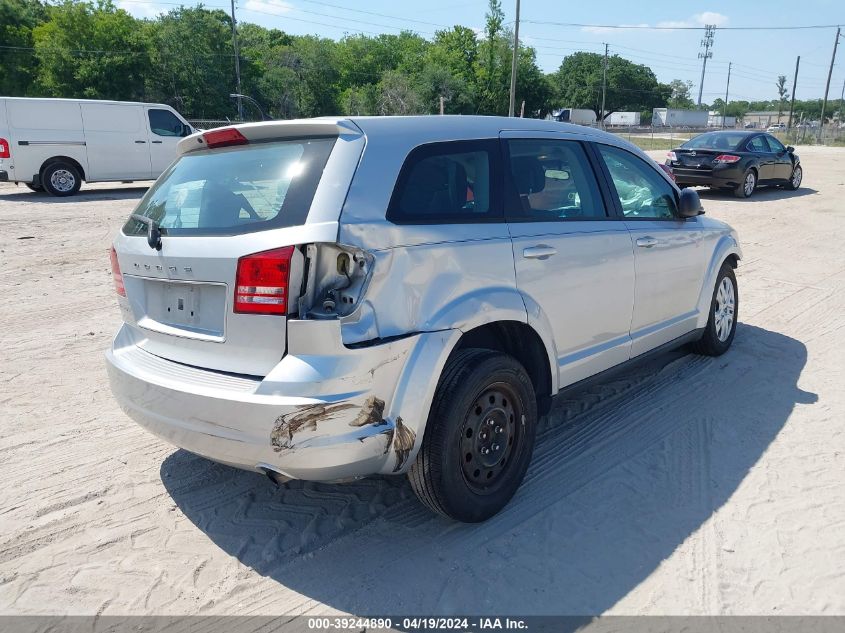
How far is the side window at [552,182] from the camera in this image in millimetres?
3525

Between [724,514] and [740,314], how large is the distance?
405 cm

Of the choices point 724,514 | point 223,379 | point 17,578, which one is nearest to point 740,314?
point 724,514

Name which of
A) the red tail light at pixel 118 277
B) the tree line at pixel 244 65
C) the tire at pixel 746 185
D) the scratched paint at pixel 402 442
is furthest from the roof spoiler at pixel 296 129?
the tree line at pixel 244 65

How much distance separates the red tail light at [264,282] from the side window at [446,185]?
0.50 m

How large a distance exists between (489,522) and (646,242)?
81.8 inches

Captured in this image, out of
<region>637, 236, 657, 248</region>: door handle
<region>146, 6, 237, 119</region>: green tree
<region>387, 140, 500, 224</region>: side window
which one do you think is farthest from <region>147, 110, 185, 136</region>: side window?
<region>146, 6, 237, 119</region>: green tree

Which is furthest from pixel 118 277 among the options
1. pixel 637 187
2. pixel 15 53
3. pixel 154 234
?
pixel 15 53

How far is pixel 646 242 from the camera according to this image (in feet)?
13.9

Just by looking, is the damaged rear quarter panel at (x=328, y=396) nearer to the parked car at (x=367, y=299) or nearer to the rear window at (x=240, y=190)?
the parked car at (x=367, y=299)

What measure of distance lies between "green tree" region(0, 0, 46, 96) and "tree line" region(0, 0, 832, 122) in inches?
2.9

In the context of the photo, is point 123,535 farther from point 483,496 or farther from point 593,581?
point 593,581

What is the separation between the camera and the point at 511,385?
3.26m

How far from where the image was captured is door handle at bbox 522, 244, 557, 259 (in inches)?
132

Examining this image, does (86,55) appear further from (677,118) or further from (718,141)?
(677,118)
